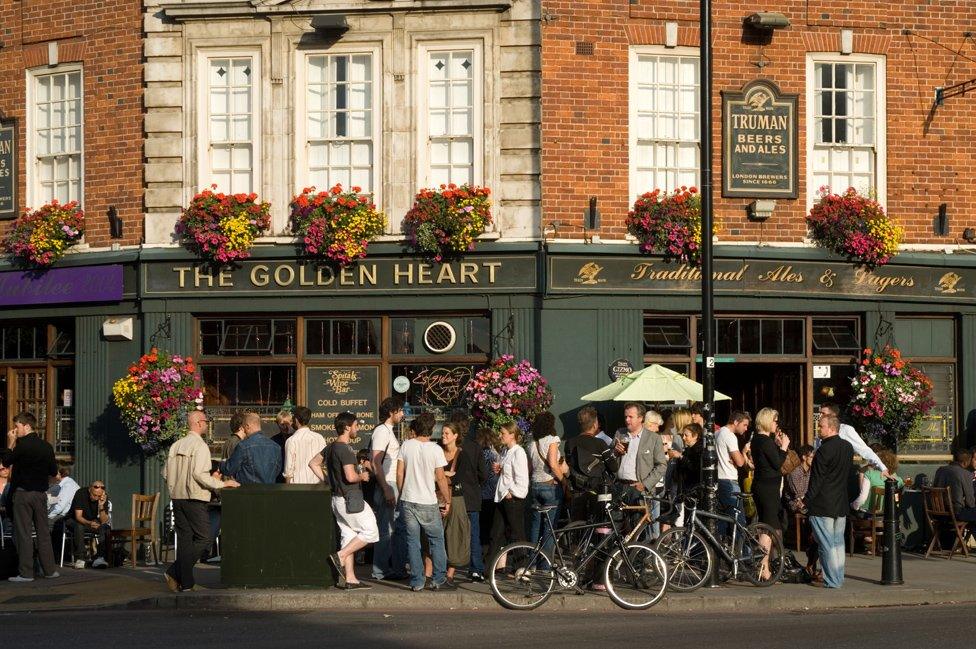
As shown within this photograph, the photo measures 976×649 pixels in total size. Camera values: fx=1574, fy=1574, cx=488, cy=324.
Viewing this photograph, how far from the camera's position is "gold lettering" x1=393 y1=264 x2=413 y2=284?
2047cm

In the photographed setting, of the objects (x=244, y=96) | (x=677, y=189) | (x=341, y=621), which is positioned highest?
(x=244, y=96)

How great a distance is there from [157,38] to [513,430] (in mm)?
8152

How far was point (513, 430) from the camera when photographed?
54.0ft

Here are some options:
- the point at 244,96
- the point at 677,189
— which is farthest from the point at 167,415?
the point at 677,189

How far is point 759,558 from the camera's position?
1552 centimetres

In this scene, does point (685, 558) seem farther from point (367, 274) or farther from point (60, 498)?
point (60, 498)

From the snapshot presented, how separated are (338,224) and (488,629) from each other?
822 centimetres

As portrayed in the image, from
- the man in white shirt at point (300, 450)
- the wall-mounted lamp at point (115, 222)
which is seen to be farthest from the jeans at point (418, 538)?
the wall-mounted lamp at point (115, 222)

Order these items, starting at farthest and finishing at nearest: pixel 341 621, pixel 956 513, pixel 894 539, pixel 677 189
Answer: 1. pixel 677 189
2. pixel 956 513
3. pixel 894 539
4. pixel 341 621

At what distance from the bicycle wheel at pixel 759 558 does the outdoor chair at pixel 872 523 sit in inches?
141

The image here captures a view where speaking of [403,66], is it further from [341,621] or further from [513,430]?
[341,621]

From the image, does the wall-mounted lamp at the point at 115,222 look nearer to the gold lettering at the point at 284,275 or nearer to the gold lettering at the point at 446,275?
the gold lettering at the point at 284,275

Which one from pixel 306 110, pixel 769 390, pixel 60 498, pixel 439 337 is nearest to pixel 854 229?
pixel 769 390

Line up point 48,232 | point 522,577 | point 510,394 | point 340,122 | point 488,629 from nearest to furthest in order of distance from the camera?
point 488,629
point 522,577
point 510,394
point 340,122
point 48,232
